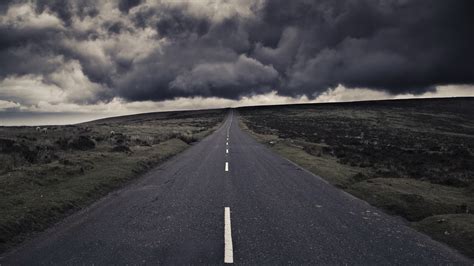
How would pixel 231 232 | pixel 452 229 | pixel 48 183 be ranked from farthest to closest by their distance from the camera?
Answer: pixel 48 183
pixel 452 229
pixel 231 232

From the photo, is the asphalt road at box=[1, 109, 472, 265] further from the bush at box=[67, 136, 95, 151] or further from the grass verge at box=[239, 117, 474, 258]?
the bush at box=[67, 136, 95, 151]

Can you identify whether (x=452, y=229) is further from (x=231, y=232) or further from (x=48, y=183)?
(x=48, y=183)

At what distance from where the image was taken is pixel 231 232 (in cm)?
667

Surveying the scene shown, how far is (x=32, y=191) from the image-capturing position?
32.5 feet

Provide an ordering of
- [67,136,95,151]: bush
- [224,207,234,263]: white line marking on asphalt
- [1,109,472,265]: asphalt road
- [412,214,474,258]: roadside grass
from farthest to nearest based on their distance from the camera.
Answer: [67,136,95,151]: bush, [412,214,474,258]: roadside grass, [1,109,472,265]: asphalt road, [224,207,234,263]: white line marking on asphalt

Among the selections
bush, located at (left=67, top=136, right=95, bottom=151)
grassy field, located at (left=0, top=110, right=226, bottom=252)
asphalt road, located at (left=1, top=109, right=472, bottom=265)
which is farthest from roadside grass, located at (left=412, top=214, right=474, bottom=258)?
bush, located at (left=67, top=136, right=95, bottom=151)

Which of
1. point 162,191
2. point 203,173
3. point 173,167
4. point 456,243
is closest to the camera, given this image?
point 456,243

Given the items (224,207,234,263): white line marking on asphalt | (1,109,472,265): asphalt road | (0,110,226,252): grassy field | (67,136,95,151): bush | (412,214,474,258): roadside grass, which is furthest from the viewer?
(67,136,95,151): bush

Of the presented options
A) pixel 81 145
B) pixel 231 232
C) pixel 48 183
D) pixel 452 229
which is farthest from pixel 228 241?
pixel 81 145

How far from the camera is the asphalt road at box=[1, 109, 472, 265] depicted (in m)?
5.50

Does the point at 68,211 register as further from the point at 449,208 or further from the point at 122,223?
the point at 449,208

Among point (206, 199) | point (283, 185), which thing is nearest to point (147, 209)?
point (206, 199)

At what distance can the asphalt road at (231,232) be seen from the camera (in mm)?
5496

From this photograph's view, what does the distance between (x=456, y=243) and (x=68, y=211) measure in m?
9.42
